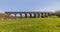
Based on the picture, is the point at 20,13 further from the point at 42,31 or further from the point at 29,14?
the point at 42,31

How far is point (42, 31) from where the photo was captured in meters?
21.9

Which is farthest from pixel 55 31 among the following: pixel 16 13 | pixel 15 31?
pixel 16 13

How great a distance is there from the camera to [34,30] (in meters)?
22.6

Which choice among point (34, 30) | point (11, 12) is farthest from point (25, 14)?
point (34, 30)

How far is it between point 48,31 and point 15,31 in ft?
14.5

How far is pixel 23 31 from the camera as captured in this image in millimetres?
22312

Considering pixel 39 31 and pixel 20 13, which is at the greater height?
pixel 39 31

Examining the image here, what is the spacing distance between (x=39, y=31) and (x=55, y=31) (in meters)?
2.12

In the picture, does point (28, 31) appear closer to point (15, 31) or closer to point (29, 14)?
point (15, 31)

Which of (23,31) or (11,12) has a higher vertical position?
(23,31)

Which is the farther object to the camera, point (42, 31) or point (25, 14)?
point (25, 14)

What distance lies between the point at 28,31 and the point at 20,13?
288ft

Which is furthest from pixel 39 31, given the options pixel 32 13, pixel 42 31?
pixel 32 13

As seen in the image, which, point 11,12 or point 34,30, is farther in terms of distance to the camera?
point 11,12
